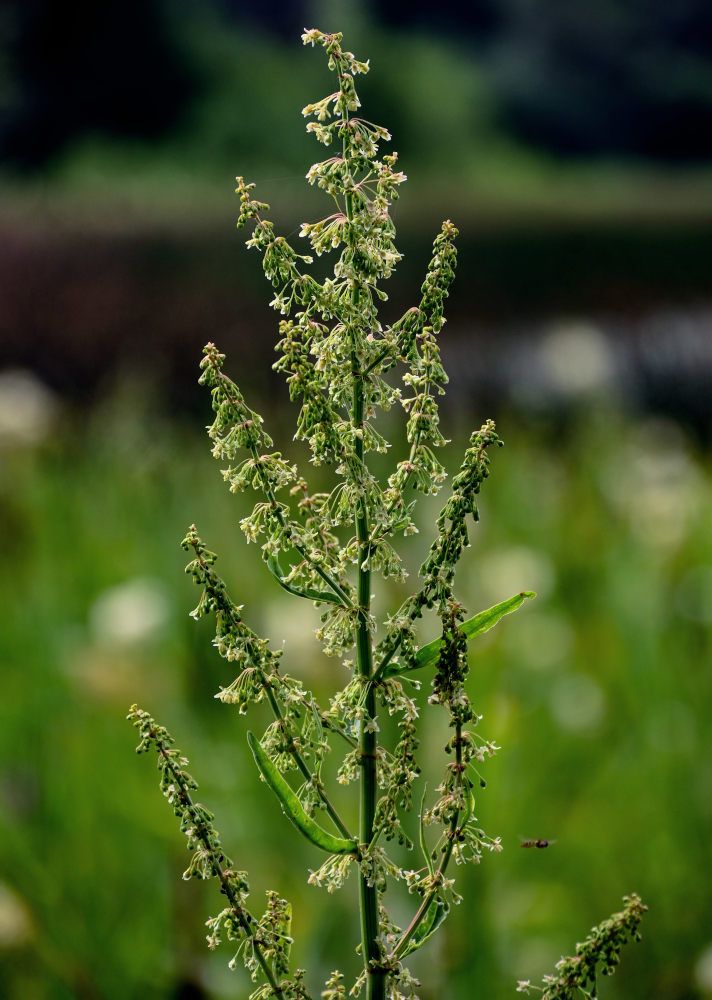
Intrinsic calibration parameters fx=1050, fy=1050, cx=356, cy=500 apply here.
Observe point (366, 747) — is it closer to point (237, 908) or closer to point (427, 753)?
point (237, 908)

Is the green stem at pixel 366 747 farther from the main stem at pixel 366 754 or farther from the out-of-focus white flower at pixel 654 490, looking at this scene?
the out-of-focus white flower at pixel 654 490

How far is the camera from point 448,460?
3846mm

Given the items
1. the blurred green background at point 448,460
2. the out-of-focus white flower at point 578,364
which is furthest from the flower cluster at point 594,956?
the out-of-focus white flower at point 578,364

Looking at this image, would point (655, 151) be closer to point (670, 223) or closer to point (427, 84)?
point (670, 223)

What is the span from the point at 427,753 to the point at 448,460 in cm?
234

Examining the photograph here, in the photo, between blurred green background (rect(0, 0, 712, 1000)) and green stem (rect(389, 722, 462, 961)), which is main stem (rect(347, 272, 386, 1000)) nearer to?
green stem (rect(389, 722, 462, 961))

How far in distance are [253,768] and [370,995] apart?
1460mm

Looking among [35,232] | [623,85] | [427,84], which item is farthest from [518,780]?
[623,85]

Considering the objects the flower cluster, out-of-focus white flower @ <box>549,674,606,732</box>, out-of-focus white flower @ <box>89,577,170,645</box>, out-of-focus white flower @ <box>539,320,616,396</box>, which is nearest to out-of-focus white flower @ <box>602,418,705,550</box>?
out-of-focus white flower @ <box>549,674,606,732</box>

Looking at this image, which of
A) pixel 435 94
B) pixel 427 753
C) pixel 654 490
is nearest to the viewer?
pixel 427 753

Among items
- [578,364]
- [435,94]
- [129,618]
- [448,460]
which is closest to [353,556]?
[129,618]

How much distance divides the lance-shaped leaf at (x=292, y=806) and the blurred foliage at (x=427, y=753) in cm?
74

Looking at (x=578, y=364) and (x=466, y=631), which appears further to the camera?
(x=578, y=364)

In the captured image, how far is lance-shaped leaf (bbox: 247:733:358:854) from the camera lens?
19.8 inches
